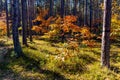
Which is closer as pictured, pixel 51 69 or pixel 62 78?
pixel 62 78

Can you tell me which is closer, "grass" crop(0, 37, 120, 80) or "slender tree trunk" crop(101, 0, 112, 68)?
"grass" crop(0, 37, 120, 80)

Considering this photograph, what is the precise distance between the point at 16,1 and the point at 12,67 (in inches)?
156

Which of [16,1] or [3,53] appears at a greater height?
[16,1]

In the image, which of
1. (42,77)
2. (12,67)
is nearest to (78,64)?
(42,77)

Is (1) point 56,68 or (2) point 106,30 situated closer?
(2) point 106,30

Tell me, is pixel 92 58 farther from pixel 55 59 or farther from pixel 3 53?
A: pixel 3 53

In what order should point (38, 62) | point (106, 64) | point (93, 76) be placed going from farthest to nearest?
point (38, 62) → point (106, 64) → point (93, 76)

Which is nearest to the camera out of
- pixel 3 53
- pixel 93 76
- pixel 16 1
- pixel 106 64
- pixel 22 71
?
pixel 93 76

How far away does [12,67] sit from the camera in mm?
→ 11656

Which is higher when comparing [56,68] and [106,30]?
[106,30]

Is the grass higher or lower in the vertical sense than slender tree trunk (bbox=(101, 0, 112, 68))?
lower

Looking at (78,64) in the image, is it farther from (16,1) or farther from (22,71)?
(16,1)

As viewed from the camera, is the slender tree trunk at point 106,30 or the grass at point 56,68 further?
the slender tree trunk at point 106,30

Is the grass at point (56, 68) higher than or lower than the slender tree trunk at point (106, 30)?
lower
